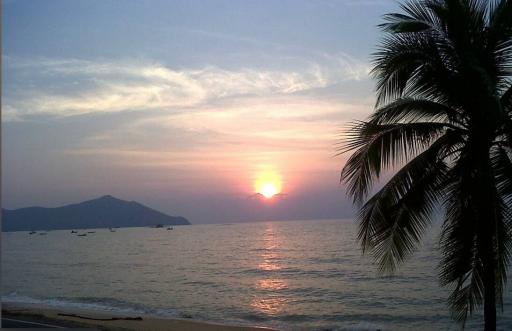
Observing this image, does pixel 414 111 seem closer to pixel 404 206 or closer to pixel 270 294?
pixel 404 206

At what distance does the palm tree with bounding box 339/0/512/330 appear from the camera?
638 centimetres

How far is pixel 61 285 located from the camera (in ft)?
106

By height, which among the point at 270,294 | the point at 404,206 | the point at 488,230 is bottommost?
the point at 270,294

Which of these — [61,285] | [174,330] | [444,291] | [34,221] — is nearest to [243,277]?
[61,285]

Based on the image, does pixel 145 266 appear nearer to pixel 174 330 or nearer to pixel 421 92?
pixel 174 330

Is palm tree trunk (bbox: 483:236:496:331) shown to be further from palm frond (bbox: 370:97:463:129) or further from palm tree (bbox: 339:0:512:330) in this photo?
palm frond (bbox: 370:97:463:129)

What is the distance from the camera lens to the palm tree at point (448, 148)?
20.9ft

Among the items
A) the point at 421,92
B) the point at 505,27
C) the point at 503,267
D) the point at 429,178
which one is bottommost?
the point at 503,267

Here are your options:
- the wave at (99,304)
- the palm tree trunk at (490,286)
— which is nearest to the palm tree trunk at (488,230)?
the palm tree trunk at (490,286)

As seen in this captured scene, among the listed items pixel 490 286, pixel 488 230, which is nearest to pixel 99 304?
pixel 490 286

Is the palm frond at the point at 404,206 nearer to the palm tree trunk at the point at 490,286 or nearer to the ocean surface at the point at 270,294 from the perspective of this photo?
the palm tree trunk at the point at 490,286

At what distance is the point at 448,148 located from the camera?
22.3 feet

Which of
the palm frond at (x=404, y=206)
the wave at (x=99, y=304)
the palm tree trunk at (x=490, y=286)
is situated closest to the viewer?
the palm tree trunk at (x=490, y=286)

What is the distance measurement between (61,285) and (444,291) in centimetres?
2204
